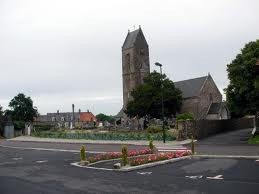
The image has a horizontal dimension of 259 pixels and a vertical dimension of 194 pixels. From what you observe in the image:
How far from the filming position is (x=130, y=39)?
361 ft

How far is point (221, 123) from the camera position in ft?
191

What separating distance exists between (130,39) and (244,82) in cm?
7334

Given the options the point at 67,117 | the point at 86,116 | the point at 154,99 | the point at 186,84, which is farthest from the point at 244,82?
the point at 86,116

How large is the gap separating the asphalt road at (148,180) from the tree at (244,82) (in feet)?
63.9

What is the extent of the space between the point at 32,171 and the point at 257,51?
2749 centimetres

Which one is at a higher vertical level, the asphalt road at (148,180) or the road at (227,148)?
the road at (227,148)

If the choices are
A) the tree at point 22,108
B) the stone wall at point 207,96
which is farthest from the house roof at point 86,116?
the stone wall at point 207,96

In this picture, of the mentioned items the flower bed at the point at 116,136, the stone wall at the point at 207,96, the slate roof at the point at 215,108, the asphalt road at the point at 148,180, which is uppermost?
the stone wall at the point at 207,96

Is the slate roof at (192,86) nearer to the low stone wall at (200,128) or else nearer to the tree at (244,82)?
the low stone wall at (200,128)

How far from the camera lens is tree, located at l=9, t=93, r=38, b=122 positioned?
105 metres

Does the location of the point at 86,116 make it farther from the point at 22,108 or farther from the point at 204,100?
the point at 204,100

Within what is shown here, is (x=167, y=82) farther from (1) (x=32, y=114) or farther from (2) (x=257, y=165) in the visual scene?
(2) (x=257, y=165)

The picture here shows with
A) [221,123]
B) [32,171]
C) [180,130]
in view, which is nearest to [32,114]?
[221,123]

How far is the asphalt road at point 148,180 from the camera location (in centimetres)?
1305
